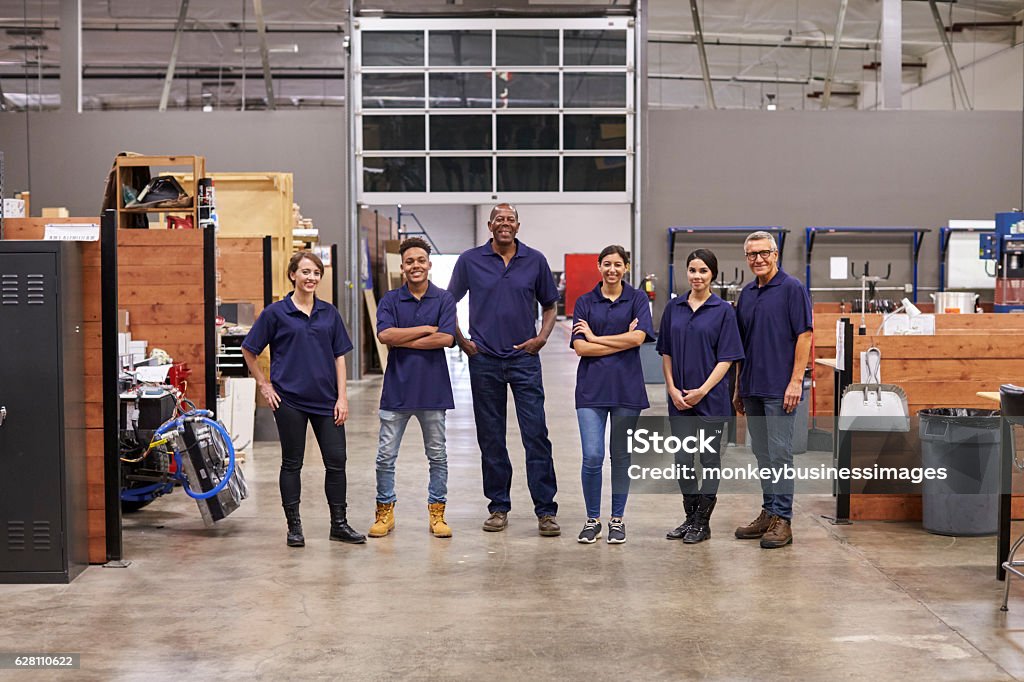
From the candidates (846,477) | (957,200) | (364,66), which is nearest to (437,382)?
(846,477)

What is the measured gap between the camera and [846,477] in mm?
5918

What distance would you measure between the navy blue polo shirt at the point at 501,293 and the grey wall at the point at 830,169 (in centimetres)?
901

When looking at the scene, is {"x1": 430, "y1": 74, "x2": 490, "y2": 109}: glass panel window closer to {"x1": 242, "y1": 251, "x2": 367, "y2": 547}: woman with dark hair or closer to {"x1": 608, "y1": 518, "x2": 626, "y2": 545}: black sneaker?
{"x1": 242, "y1": 251, "x2": 367, "y2": 547}: woman with dark hair

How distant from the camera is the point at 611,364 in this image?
5277 millimetres

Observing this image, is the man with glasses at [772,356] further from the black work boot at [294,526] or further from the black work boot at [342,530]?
the black work boot at [294,526]

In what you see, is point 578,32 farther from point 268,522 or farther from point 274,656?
point 274,656

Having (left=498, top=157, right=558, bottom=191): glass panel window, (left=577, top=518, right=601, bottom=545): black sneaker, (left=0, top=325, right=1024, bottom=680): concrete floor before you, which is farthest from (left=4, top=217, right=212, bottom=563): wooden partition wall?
(left=498, top=157, right=558, bottom=191): glass panel window

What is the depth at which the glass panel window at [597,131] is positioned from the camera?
14.4 meters

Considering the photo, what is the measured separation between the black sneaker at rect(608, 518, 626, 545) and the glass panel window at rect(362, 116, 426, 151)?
9.70 meters

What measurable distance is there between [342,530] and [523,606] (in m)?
1.42

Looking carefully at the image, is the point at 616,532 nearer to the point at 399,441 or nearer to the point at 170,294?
the point at 399,441

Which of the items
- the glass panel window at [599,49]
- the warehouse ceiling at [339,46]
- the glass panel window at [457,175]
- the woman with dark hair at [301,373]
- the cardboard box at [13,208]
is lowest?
the woman with dark hair at [301,373]

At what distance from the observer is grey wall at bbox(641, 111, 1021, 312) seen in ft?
47.0

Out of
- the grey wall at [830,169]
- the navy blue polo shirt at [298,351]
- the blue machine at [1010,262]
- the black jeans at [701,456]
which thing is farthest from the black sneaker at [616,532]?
the grey wall at [830,169]
